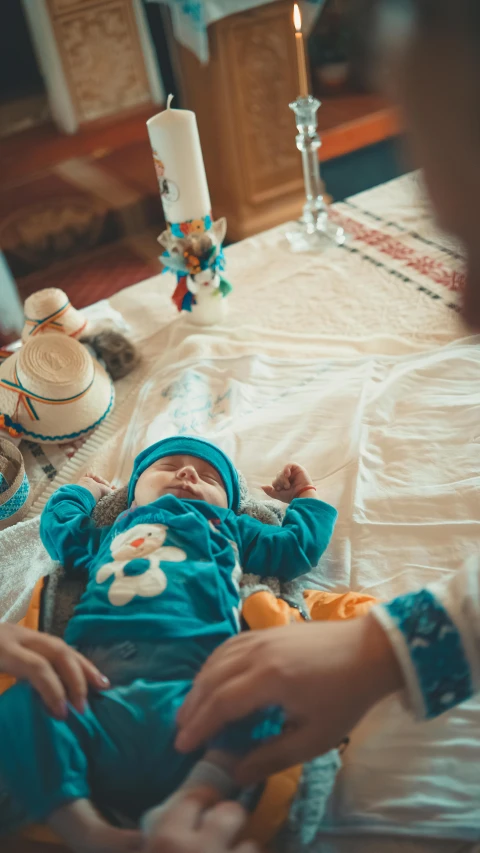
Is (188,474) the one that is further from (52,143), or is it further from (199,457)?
(52,143)

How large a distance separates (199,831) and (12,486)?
0.74 metres

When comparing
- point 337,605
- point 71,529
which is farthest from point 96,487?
point 337,605

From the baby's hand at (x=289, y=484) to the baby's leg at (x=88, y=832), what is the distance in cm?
51

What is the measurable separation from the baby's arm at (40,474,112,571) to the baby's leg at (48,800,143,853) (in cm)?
32

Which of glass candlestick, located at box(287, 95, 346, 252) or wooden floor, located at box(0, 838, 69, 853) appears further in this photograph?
glass candlestick, located at box(287, 95, 346, 252)

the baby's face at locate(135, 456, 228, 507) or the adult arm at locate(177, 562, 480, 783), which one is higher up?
the adult arm at locate(177, 562, 480, 783)

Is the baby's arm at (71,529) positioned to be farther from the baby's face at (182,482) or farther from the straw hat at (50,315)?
the straw hat at (50,315)

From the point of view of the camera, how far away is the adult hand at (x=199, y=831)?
0.51 m

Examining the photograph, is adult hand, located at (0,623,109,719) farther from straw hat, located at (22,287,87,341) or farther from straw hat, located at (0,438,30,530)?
straw hat, located at (22,287,87,341)

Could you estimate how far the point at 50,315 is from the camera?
1432 mm

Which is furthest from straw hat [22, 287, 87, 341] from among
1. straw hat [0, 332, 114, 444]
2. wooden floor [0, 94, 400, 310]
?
wooden floor [0, 94, 400, 310]

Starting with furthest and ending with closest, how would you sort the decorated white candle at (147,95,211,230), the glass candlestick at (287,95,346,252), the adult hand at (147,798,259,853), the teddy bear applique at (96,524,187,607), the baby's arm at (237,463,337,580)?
the glass candlestick at (287,95,346,252), the decorated white candle at (147,95,211,230), the baby's arm at (237,463,337,580), the teddy bear applique at (96,524,187,607), the adult hand at (147,798,259,853)

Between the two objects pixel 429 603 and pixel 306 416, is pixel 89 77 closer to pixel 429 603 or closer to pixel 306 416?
pixel 306 416

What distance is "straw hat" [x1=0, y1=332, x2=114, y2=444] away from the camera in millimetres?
1291
